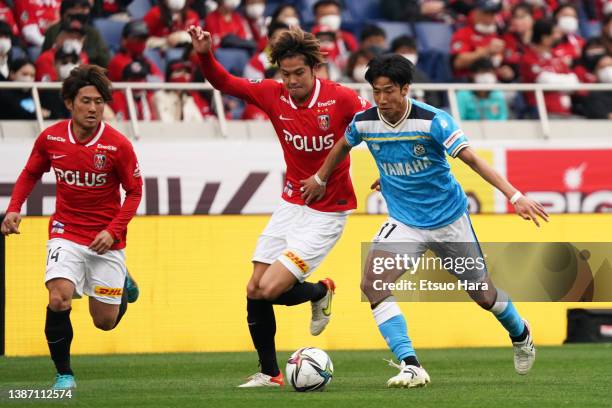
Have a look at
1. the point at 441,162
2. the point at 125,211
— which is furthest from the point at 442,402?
the point at 125,211

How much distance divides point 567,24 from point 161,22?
19.7 ft

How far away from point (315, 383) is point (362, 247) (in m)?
5.28

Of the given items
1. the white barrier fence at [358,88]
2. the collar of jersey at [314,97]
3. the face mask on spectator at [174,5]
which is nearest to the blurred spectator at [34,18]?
the face mask on spectator at [174,5]

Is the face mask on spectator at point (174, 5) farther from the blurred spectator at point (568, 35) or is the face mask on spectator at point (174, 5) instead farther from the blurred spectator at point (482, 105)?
the blurred spectator at point (568, 35)

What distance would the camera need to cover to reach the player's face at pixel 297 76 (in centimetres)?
941

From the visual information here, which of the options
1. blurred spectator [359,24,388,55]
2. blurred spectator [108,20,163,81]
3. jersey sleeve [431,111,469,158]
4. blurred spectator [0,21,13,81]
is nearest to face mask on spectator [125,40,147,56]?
blurred spectator [108,20,163,81]

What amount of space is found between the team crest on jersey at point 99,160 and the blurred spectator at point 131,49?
5418mm

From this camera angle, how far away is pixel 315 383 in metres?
9.00

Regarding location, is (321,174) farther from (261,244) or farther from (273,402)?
(273,402)

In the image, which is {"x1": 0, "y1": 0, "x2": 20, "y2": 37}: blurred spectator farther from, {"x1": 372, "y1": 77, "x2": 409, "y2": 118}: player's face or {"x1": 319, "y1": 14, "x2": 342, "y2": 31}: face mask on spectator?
{"x1": 372, "y1": 77, "x2": 409, "y2": 118}: player's face

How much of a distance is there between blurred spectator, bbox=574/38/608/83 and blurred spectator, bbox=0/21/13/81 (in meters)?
7.50

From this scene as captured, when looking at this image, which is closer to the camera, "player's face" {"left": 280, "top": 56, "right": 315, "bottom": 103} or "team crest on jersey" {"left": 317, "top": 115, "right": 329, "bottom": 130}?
"player's face" {"left": 280, "top": 56, "right": 315, "bottom": 103}

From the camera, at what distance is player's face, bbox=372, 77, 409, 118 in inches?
346

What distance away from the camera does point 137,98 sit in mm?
14812
